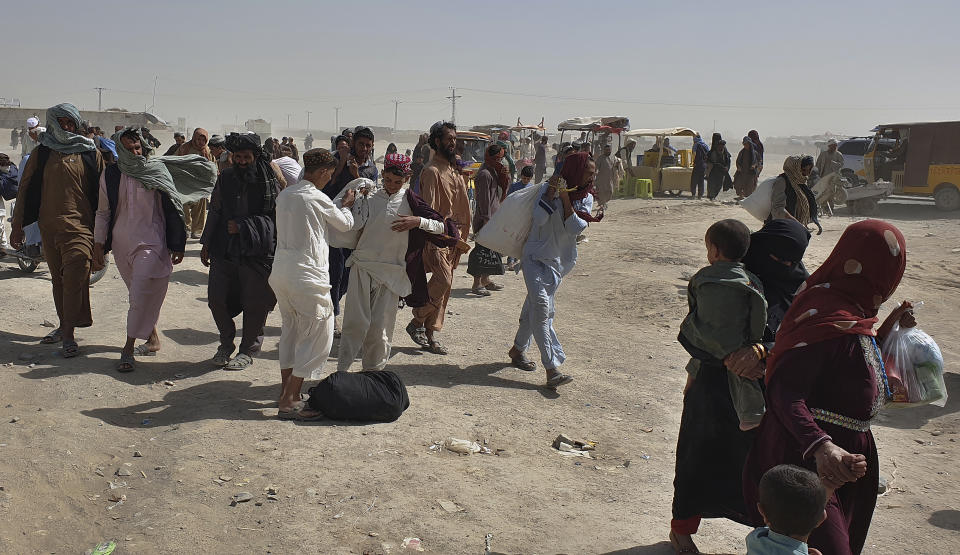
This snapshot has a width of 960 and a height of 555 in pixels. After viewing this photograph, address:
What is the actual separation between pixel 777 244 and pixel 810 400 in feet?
2.50

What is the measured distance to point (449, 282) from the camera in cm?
659

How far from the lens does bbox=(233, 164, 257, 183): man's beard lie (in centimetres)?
576

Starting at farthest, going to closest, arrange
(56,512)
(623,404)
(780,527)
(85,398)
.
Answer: (623,404) → (85,398) → (56,512) → (780,527)

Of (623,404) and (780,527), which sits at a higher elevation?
(780,527)

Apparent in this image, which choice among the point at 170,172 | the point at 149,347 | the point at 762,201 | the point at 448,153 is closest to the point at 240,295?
the point at 149,347

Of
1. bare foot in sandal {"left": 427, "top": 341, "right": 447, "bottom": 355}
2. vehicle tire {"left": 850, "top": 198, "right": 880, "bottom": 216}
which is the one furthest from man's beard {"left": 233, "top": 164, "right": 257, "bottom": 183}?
vehicle tire {"left": 850, "top": 198, "right": 880, "bottom": 216}

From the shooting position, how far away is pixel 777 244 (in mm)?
3180

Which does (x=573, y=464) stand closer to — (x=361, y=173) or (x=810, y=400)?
(x=810, y=400)

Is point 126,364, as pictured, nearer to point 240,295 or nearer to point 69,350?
point 69,350

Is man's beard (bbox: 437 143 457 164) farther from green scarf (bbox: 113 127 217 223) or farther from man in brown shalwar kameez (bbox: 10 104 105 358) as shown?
man in brown shalwar kameez (bbox: 10 104 105 358)

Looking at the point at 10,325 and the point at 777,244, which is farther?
the point at 10,325

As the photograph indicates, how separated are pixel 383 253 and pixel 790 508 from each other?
358 centimetres

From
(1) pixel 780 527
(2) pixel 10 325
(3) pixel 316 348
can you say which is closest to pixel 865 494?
(1) pixel 780 527

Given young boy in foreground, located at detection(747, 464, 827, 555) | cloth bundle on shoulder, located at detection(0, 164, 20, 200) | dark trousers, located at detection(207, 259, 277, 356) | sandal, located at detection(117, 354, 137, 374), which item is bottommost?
sandal, located at detection(117, 354, 137, 374)
